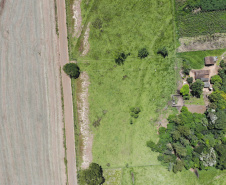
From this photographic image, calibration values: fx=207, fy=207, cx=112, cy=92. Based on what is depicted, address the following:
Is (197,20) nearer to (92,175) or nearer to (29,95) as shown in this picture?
(92,175)

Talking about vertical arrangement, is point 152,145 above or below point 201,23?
below

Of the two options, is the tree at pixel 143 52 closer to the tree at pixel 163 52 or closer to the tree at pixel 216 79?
the tree at pixel 163 52

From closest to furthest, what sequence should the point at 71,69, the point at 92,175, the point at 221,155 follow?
the point at 92,175 < the point at 71,69 < the point at 221,155

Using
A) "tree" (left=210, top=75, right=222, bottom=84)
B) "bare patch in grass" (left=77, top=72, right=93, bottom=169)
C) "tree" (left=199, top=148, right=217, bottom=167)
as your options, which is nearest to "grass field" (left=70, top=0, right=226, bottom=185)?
"bare patch in grass" (left=77, top=72, right=93, bottom=169)

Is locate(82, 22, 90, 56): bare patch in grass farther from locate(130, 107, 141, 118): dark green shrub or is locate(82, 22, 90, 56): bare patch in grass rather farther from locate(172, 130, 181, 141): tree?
locate(172, 130, 181, 141): tree

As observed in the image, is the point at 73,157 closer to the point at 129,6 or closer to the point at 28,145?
the point at 28,145

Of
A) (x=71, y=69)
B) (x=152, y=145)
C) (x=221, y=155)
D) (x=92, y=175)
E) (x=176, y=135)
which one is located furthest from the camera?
(x=152, y=145)

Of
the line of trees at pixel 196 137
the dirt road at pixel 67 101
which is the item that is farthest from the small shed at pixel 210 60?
the dirt road at pixel 67 101

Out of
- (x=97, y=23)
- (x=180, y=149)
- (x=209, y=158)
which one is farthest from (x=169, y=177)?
(x=97, y=23)
